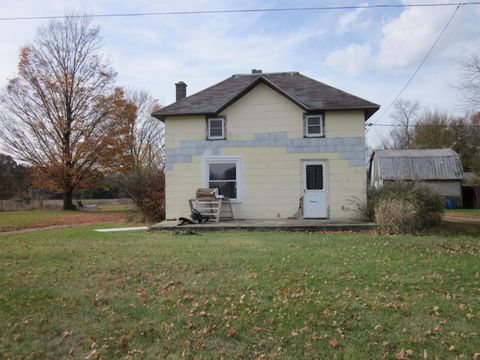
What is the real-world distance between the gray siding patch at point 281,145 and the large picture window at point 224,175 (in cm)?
40

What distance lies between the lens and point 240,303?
5336mm

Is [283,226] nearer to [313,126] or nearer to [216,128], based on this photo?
→ [313,126]

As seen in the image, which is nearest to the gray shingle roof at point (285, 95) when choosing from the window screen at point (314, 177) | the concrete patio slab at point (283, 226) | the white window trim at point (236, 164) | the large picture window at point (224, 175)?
the white window trim at point (236, 164)

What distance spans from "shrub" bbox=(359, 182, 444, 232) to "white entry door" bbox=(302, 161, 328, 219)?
1548 mm

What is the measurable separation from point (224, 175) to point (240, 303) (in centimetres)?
1067

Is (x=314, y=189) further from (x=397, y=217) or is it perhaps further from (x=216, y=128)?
(x=216, y=128)

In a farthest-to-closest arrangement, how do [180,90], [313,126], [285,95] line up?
[180,90], [313,126], [285,95]

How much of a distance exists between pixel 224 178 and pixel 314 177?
3505mm

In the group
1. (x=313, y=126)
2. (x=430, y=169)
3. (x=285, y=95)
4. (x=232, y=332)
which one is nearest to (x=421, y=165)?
Result: (x=430, y=169)

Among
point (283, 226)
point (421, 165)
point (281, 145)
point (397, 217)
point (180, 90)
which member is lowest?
point (283, 226)

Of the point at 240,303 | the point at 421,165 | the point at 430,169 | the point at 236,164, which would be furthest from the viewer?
the point at 421,165

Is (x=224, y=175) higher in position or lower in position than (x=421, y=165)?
lower

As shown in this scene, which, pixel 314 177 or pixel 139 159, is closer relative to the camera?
pixel 314 177

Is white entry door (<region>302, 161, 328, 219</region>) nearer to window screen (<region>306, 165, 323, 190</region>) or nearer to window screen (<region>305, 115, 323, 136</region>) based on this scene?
window screen (<region>306, 165, 323, 190</region>)
